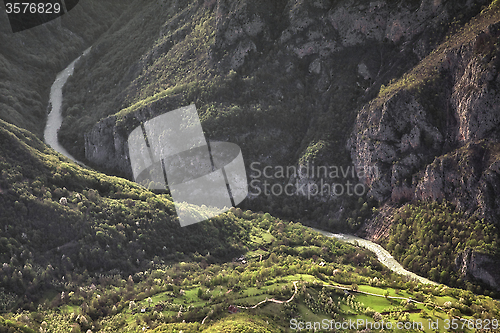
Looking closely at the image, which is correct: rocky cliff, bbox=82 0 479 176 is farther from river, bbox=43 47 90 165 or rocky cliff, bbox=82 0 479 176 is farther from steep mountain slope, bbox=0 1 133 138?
steep mountain slope, bbox=0 1 133 138

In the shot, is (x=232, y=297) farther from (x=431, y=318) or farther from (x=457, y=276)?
(x=457, y=276)

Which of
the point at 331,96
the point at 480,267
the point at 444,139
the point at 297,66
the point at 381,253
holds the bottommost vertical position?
the point at 381,253

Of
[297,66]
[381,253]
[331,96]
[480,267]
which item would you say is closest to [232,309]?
[381,253]

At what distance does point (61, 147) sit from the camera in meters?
128

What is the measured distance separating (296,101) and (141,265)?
64824 millimetres

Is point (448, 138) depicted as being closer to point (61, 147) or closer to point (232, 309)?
point (232, 309)

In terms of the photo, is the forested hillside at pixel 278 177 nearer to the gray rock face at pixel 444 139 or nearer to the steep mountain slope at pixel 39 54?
the gray rock face at pixel 444 139

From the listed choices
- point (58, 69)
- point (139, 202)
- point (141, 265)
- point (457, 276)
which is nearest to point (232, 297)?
point (141, 265)

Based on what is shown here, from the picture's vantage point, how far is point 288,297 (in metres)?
58.2

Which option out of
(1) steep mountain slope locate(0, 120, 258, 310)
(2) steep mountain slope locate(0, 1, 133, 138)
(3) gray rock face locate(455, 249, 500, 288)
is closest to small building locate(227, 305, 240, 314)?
(1) steep mountain slope locate(0, 120, 258, 310)

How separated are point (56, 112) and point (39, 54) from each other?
33.8 metres

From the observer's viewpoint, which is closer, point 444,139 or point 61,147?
point 444,139

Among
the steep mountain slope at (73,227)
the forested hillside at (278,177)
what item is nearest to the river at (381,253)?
the forested hillside at (278,177)

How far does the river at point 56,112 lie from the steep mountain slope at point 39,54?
6.61 ft
